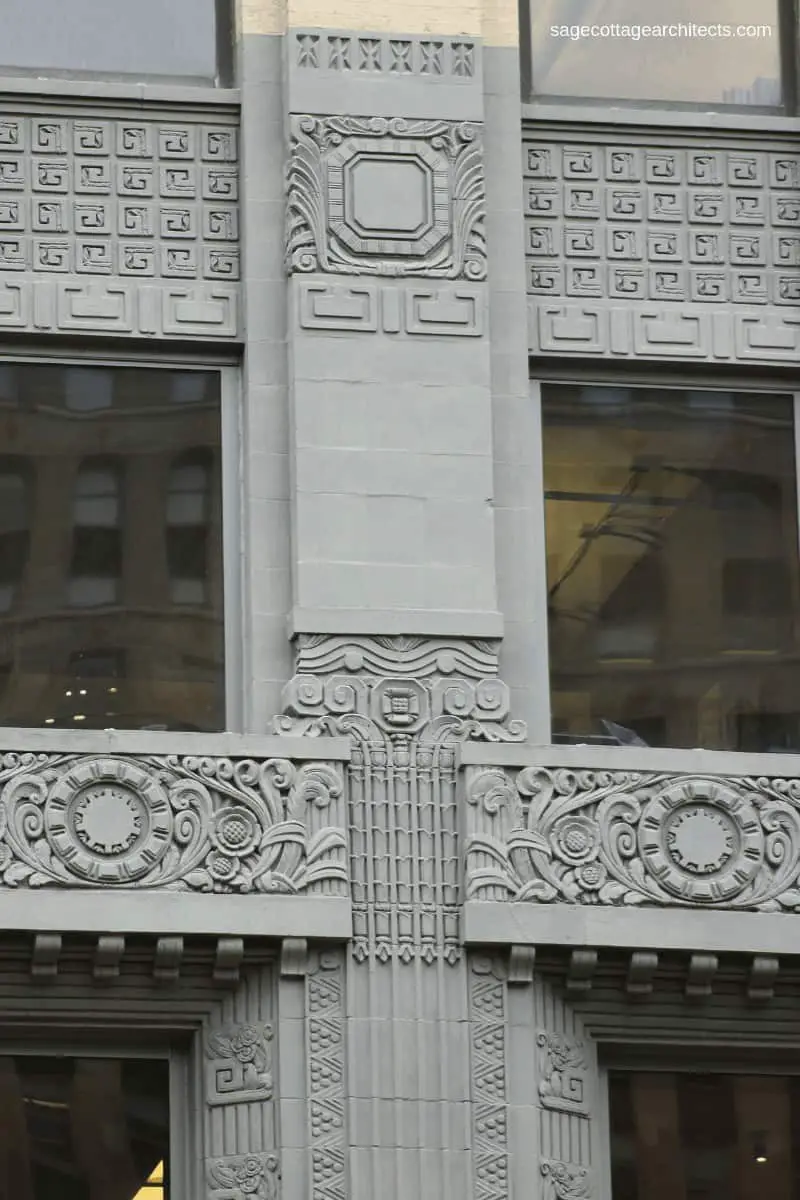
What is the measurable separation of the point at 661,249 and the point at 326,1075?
5985 millimetres

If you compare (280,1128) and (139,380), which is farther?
(139,380)

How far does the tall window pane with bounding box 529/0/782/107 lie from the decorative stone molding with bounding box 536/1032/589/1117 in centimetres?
644

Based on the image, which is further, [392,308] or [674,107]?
[674,107]

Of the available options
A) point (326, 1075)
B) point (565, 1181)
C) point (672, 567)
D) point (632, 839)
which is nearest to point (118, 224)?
point (672, 567)

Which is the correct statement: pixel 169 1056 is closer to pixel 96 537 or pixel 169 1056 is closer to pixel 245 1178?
pixel 245 1178

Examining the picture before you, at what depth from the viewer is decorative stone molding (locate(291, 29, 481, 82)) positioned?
2306 cm

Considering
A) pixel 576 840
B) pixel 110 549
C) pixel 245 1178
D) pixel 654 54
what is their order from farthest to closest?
pixel 654 54, pixel 110 549, pixel 576 840, pixel 245 1178

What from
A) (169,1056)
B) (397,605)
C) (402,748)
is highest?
(397,605)

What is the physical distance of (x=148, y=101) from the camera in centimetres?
2311

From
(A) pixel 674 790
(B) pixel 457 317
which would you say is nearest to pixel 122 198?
(B) pixel 457 317

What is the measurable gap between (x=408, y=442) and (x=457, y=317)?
0.92 m

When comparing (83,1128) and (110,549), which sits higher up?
(110,549)

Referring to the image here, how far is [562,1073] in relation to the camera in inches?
843

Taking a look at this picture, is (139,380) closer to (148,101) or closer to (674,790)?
(148,101)
